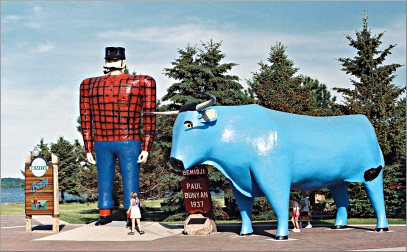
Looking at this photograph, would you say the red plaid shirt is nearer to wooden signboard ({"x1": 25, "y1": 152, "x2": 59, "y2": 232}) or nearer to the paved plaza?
the paved plaza

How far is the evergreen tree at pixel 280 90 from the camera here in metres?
25.1

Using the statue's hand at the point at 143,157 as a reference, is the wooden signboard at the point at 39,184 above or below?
below

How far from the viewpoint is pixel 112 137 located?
16.2 m

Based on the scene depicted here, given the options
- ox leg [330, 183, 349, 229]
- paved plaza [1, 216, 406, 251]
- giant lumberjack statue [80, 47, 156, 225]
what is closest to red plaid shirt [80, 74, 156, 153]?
giant lumberjack statue [80, 47, 156, 225]

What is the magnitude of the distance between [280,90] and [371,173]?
31.8 feet

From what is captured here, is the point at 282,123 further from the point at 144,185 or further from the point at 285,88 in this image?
the point at 144,185

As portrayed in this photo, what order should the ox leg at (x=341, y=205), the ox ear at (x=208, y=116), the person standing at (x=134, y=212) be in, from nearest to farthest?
the ox ear at (x=208, y=116), the person standing at (x=134, y=212), the ox leg at (x=341, y=205)

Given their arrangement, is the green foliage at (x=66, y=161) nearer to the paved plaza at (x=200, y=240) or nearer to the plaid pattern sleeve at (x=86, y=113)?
the paved plaza at (x=200, y=240)

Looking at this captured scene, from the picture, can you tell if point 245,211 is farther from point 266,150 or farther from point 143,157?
point 143,157

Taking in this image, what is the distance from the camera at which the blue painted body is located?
14.9m

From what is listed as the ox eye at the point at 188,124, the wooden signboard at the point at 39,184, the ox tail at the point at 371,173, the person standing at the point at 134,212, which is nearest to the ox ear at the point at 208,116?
the ox eye at the point at 188,124

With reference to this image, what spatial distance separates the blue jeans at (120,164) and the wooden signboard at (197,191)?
149 centimetres

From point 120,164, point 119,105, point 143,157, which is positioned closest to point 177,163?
point 143,157

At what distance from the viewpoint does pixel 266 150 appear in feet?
48.8
